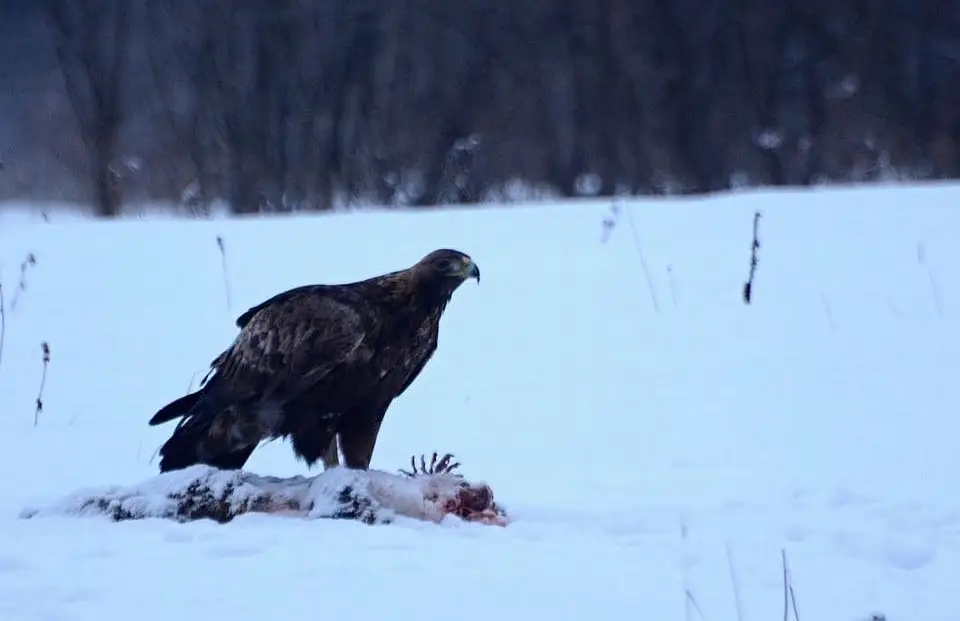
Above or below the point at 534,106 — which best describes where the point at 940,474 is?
below

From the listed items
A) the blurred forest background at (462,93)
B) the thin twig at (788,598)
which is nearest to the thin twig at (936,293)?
the thin twig at (788,598)

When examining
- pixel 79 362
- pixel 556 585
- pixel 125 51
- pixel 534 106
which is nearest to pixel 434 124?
pixel 534 106

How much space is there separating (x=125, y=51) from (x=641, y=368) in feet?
46.0

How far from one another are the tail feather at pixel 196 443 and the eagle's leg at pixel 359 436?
1.31ft

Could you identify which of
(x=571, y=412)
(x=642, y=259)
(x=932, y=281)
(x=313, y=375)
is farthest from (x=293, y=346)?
(x=932, y=281)

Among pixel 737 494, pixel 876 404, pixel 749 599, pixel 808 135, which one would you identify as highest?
pixel 808 135

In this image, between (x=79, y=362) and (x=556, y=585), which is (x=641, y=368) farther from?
(x=556, y=585)

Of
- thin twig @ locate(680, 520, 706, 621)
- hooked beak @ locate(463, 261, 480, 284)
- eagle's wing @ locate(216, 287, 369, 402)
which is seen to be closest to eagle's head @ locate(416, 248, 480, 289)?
hooked beak @ locate(463, 261, 480, 284)

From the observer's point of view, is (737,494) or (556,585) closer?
(556,585)

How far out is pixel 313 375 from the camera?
5.47 m

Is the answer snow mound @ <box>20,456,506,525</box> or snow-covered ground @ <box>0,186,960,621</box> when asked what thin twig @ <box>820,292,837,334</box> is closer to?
snow-covered ground @ <box>0,186,960,621</box>

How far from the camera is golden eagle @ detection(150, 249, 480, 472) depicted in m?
5.50

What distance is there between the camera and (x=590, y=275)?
1042 cm

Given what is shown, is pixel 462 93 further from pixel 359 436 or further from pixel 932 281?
pixel 359 436
